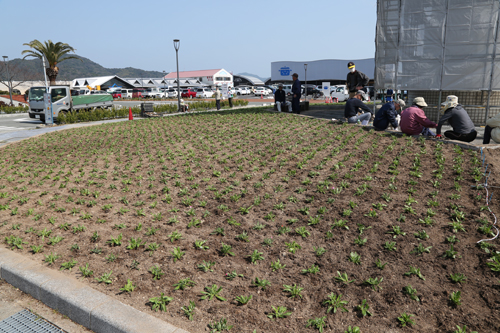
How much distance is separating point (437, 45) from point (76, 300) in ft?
42.3

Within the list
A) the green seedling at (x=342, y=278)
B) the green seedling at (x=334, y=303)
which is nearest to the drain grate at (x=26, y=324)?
the green seedling at (x=334, y=303)

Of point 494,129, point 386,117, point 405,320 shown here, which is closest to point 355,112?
point 386,117

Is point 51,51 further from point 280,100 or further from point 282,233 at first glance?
point 282,233

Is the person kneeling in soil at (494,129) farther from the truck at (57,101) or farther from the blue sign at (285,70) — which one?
the blue sign at (285,70)

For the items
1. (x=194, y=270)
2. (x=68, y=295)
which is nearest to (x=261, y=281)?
(x=194, y=270)

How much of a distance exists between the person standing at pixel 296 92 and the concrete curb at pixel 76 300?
11405 millimetres

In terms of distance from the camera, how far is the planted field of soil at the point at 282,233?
3.25 meters

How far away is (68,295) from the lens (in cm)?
349

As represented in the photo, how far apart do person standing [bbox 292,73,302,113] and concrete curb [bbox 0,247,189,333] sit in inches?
449

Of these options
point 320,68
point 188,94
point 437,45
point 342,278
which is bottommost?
point 342,278

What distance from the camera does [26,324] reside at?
11.1 ft

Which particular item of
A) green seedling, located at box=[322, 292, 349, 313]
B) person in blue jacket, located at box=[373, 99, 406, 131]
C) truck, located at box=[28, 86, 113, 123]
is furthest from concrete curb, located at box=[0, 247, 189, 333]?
truck, located at box=[28, 86, 113, 123]

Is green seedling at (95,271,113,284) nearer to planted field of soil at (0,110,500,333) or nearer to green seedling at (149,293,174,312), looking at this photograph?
planted field of soil at (0,110,500,333)

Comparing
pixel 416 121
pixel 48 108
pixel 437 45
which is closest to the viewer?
pixel 416 121
